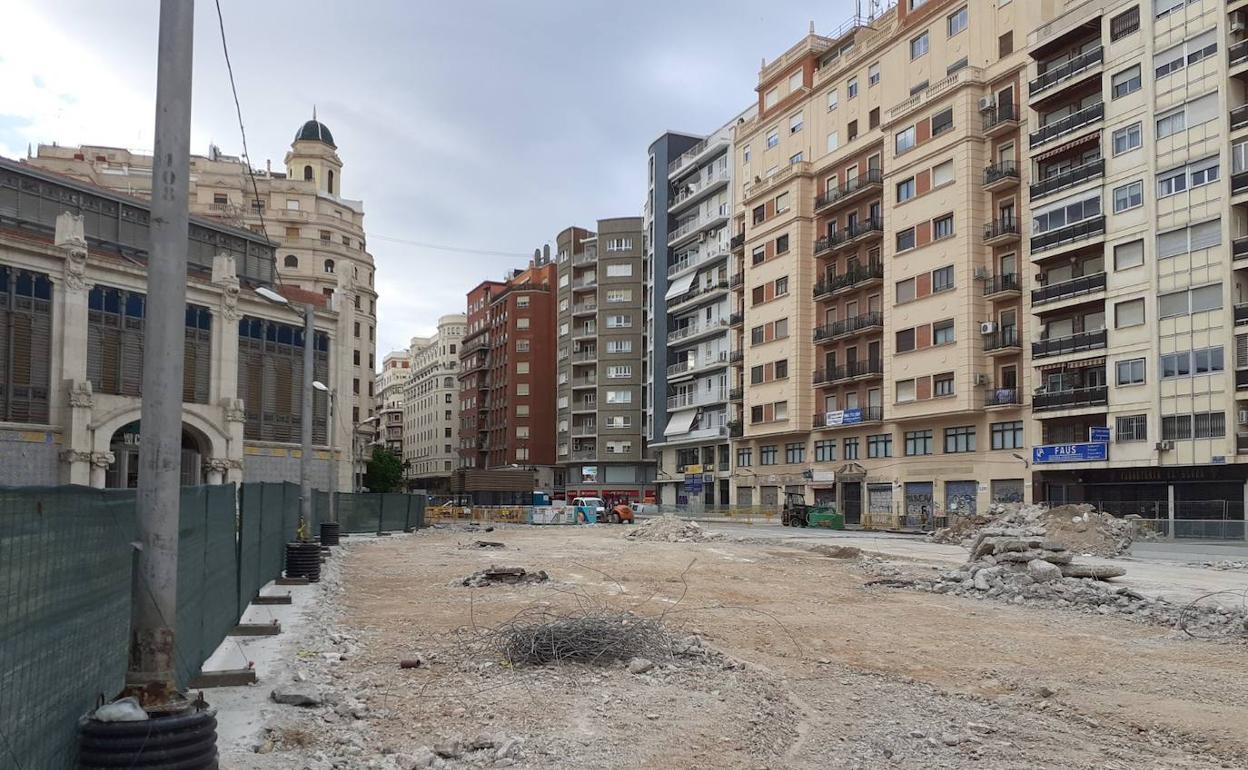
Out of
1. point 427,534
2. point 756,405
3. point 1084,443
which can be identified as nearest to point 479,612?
point 427,534

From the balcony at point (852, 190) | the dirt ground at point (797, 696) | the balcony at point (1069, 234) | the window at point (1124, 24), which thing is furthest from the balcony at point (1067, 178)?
the dirt ground at point (797, 696)

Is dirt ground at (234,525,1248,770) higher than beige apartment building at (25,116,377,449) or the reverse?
the reverse

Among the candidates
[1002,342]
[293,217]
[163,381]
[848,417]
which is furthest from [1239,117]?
[293,217]

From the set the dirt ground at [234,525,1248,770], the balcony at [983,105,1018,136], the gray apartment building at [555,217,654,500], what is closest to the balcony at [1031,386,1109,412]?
the balcony at [983,105,1018,136]

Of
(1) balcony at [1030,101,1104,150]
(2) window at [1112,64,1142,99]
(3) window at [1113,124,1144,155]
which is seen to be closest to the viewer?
(3) window at [1113,124,1144,155]

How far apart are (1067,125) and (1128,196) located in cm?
528

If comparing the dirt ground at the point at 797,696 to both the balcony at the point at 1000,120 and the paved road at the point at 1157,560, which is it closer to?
the paved road at the point at 1157,560

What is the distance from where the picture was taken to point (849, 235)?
6172 cm

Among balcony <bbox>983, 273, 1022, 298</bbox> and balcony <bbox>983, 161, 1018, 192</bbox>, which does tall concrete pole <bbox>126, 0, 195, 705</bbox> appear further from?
balcony <bbox>983, 161, 1018, 192</bbox>

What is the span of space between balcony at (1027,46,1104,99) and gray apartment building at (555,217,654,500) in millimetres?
52721

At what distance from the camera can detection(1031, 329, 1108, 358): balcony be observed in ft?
146

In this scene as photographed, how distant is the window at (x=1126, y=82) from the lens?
43312mm

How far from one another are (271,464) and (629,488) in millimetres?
54002

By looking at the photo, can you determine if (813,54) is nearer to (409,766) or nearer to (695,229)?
A: (695,229)
